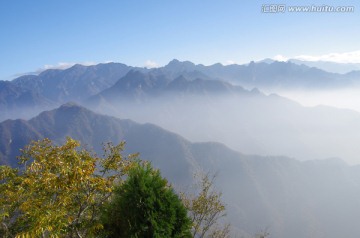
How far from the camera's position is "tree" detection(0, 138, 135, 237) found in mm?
13781

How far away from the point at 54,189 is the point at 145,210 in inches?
184

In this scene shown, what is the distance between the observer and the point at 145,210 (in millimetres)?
16984

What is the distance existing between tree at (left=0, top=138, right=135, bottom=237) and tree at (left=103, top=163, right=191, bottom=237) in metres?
0.94

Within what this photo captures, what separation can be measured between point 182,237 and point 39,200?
25.7 ft

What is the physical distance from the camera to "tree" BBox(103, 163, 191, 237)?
16922mm

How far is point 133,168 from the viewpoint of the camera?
59.6 feet

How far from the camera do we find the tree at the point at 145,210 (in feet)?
55.5

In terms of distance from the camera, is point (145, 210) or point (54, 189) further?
point (145, 210)

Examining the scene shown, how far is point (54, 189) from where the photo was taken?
15.0 metres

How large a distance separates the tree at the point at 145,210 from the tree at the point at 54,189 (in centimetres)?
94

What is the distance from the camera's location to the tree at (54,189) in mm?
13781

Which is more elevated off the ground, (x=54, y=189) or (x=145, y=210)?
(x=54, y=189)

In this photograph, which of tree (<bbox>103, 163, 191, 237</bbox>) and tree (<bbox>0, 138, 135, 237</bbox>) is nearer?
tree (<bbox>0, 138, 135, 237</bbox>)

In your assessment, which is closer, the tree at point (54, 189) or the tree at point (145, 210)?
the tree at point (54, 189)
